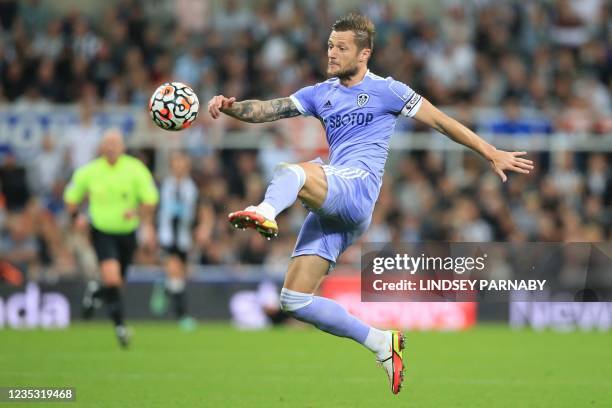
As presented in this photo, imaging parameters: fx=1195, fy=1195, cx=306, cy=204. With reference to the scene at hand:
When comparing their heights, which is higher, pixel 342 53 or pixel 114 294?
pixel 342 53

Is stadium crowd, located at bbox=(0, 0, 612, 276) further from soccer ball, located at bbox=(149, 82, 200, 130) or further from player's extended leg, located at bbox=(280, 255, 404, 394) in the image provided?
player's extended leg, located at bbox=(280, 255, 404, 394)

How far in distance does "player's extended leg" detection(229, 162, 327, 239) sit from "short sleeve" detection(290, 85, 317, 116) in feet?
2.29

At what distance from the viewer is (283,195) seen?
24.1 feet

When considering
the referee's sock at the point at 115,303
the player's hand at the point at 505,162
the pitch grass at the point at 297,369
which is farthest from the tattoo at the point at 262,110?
the referee's sock at the point at 115,303

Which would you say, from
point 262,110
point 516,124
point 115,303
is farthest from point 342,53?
point 516,124

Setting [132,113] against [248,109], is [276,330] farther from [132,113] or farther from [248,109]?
[248,109]

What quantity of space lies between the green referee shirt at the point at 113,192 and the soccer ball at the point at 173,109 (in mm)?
5464

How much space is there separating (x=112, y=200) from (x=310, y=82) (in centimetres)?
Result: 707

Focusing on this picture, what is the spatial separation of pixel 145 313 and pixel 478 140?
1127cm

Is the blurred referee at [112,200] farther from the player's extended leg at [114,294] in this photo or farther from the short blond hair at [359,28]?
the short blond hair at [359,28]

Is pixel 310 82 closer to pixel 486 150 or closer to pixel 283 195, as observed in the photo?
pixel 486 150

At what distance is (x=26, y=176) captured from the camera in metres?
19.5

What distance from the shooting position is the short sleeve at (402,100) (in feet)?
27.1

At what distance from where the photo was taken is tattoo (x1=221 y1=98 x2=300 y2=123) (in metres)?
8.45
